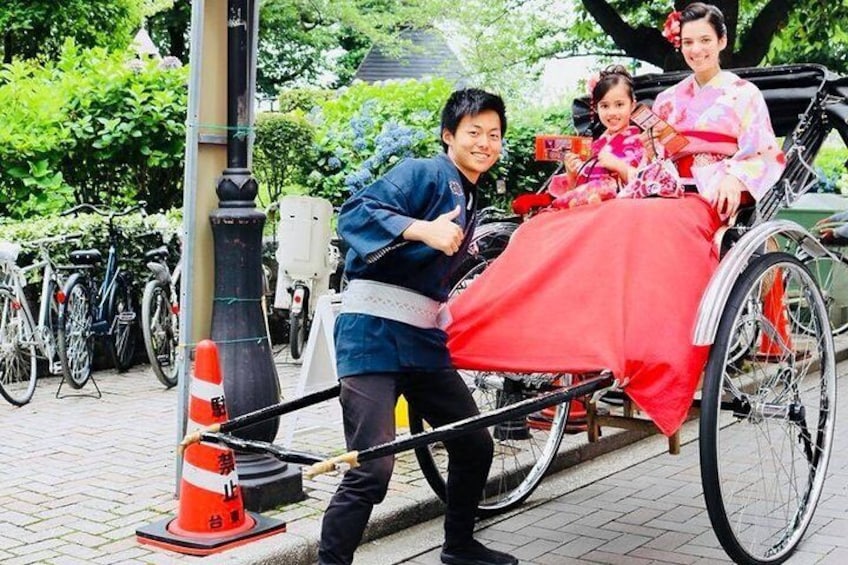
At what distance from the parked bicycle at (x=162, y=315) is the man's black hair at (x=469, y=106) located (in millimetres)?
4683

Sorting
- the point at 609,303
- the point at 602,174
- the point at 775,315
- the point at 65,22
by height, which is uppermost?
the point at 65,22

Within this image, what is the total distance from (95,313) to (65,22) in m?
10.1

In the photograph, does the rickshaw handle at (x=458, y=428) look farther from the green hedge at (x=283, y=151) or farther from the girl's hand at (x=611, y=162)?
the green hedge at (x=283, y=151)

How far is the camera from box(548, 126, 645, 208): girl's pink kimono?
4684mm

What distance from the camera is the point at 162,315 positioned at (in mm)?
8352

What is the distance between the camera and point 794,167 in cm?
509

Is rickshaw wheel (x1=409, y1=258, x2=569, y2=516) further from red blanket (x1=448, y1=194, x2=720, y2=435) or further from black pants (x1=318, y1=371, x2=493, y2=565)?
red blanket (x1=448, y1=194, x2=720, y2=435)

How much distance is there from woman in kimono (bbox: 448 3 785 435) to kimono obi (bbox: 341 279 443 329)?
0.34 meters

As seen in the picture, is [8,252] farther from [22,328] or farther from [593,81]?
[593,81]


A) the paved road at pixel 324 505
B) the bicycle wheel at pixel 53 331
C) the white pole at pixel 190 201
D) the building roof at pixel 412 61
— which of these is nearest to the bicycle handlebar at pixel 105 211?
the bicycle wheel at pixel 53 331

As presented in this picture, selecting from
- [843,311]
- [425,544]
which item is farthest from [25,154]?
[843,311]

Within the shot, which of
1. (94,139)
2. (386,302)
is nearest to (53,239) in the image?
(94,139)

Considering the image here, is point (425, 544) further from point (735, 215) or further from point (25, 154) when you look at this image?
point (25, 154)

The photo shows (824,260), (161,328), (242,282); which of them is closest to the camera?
(242,282)
